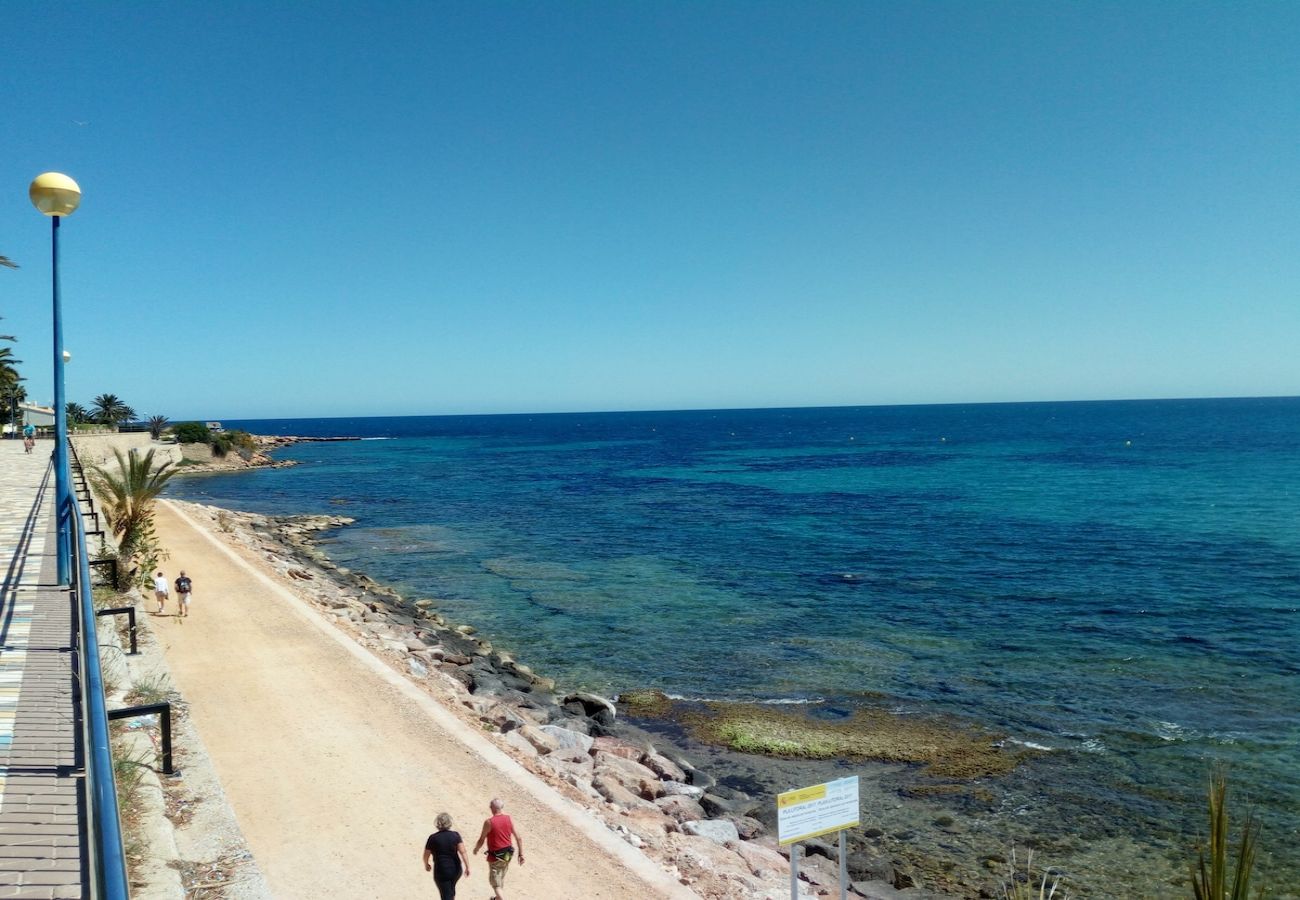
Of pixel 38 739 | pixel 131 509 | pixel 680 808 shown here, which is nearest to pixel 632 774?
pixel 680 808

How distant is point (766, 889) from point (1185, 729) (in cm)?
1143

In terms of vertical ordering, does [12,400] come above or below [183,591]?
above

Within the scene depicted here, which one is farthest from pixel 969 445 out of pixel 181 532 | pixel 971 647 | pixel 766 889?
pixel 766 889

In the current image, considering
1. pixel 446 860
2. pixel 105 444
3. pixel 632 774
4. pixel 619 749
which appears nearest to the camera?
pixel 446 860

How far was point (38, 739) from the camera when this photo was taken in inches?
275

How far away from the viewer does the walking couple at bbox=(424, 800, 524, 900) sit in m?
6.86

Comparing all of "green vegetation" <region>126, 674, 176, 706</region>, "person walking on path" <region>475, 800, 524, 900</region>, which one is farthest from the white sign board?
"green vegetation" <region>126, 674, 176, 706</region>

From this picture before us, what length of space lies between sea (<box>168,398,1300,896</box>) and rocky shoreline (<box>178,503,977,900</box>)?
55.5 inches

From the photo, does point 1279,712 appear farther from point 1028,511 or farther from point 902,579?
point 1028,511

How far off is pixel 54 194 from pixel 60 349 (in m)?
2.09

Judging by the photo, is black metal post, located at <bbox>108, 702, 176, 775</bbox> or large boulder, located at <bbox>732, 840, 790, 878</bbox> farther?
large boulder, located at <bbox>732, 840, 790, 878</bbox>

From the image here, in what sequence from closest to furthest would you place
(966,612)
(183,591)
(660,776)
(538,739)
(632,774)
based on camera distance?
(538,739)
(632,774)
(660,776)
(183,591)
(966,612)

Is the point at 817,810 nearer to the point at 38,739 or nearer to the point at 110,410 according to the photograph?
the point at 38,739

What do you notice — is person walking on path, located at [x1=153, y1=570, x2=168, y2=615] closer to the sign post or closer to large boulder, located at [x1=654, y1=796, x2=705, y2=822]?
large boulder, located at [x1=654, y1=796, x2=705, y2=822]
